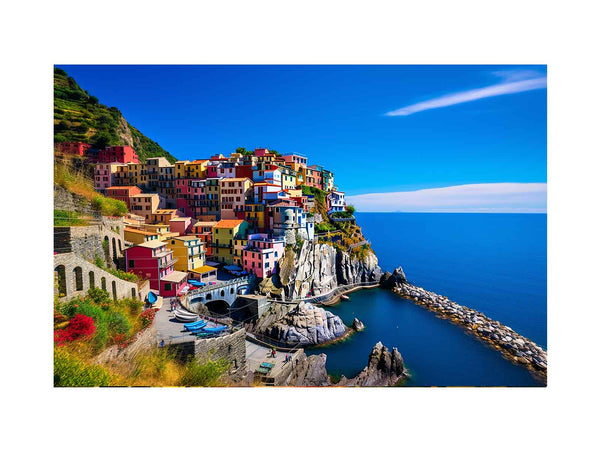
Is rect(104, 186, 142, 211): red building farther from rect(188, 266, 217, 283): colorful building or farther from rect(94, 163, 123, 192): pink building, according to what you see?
rect(188, 266, 217, 283): colorful building

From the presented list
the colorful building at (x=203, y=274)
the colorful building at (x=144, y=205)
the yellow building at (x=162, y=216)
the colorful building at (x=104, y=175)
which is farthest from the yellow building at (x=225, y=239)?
the colorful building at (x=104, y=175)

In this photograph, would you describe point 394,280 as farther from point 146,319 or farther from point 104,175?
point 104,175

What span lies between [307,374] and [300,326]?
443cm

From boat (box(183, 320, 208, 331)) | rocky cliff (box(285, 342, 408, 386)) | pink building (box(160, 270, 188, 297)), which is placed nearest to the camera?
boat (box(183, 320, 208, 331))

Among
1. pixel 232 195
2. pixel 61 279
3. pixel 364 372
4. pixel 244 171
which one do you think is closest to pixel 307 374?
pixel 364 372

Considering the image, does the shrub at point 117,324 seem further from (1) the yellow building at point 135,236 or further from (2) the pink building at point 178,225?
(2) the pink building at point 178,225

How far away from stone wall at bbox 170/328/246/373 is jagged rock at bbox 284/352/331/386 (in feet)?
6.55

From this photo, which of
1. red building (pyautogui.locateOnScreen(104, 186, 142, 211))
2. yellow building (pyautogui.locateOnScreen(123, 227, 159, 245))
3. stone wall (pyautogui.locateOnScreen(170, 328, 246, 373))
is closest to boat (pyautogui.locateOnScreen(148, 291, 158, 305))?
yellow building (pyautogui.locateOnScreen(123, 227, 159, 245))

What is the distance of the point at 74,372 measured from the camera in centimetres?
473

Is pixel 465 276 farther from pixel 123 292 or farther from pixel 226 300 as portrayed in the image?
pixel 123 292

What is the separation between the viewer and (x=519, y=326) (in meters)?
16.1

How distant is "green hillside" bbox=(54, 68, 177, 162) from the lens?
22.8 m

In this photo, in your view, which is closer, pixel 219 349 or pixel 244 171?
pixel 219 349
